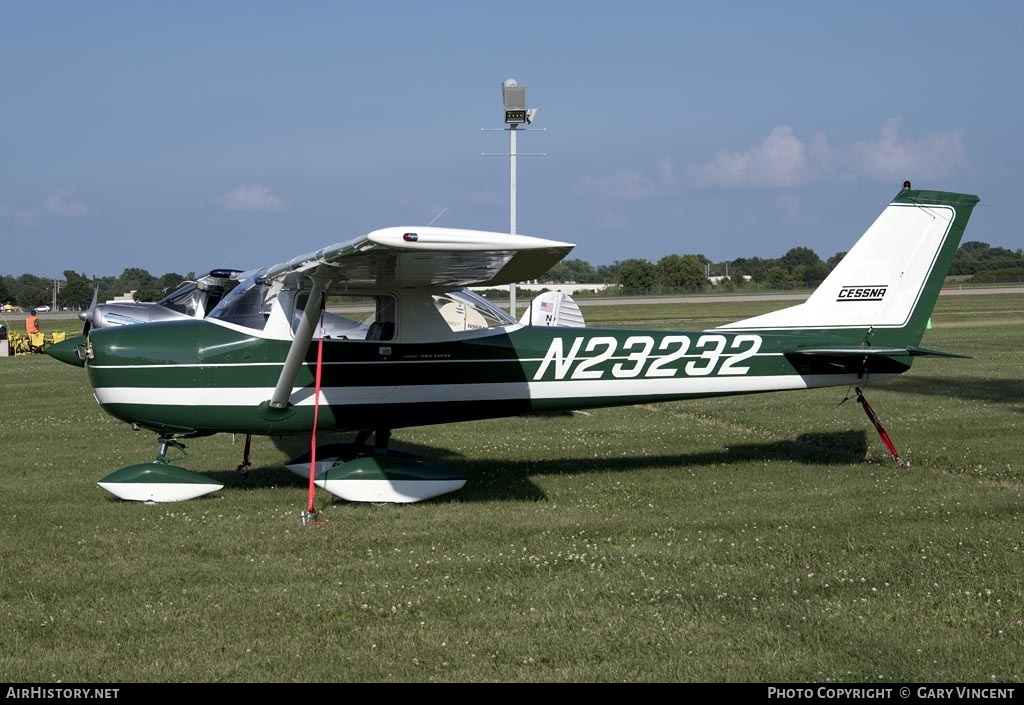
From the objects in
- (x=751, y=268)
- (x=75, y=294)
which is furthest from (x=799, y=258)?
(x=75, y=294)

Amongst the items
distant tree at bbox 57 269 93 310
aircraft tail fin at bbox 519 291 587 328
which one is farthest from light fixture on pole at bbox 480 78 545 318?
distant tree at bbox 57 269 93 310

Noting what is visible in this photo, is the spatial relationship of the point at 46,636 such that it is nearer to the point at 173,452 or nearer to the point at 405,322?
the point at 405,322

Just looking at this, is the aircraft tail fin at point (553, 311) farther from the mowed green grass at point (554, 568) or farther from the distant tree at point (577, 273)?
the distant tree at point (577, 273)

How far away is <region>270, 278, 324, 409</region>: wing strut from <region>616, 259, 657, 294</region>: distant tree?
288 feet

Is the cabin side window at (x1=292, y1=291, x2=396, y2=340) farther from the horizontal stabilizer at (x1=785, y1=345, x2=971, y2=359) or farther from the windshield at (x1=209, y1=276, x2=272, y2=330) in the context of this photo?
the horizontal stabilizer at (x1=785, y1=345, x2=971, y2=359)

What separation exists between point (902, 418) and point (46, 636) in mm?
10864

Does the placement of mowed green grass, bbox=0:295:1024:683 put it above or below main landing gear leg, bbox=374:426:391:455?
below

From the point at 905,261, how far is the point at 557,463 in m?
3.96

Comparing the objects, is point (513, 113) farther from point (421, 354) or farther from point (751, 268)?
point (751, 268)

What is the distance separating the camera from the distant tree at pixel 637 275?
317 feet

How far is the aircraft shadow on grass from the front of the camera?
29.3 ft

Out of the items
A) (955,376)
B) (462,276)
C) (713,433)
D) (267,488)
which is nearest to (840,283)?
(713,433)

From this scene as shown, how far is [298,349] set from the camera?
7871mm
